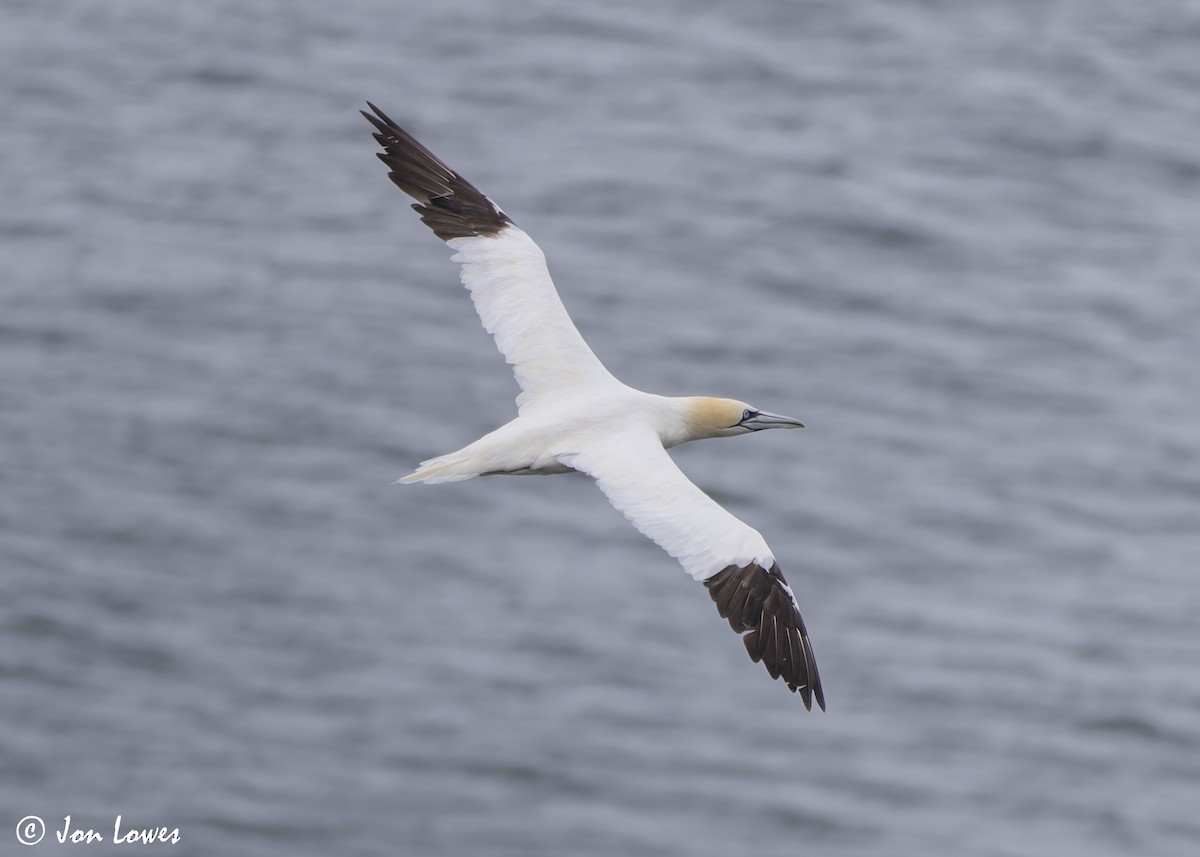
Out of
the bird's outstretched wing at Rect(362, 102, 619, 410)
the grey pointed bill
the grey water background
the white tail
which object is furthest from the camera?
the grey water background

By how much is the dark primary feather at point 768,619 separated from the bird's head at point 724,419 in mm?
1571

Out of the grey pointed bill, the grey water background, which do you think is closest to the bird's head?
the grey pointed bill

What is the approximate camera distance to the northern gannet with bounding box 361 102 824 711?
12055 millimetres

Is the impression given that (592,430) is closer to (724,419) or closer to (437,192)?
(724,419)

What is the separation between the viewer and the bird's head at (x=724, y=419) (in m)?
13.5

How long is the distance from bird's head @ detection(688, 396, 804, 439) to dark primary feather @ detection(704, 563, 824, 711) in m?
1.57

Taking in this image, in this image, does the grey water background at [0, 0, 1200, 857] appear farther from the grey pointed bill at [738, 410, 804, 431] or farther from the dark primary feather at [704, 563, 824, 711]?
the dark primary feather at [704, 563, 824, 711]


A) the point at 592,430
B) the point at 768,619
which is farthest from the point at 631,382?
the point at 768,619

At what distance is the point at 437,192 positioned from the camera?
14.4 meters

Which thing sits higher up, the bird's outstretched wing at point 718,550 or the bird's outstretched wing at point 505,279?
the bird's outstretched wing at point 505,279

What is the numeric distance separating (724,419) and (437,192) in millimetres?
2615

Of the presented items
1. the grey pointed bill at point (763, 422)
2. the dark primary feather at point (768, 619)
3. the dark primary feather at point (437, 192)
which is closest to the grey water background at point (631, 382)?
the grey pointed bill at point (763, 422)

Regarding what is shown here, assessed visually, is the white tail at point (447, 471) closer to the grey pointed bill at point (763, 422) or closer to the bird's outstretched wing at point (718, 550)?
the bird's outstretched wing at point (718, 550)

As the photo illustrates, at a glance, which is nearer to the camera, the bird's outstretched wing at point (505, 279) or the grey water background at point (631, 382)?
the bird's outstretched wing at point (505, 279)
